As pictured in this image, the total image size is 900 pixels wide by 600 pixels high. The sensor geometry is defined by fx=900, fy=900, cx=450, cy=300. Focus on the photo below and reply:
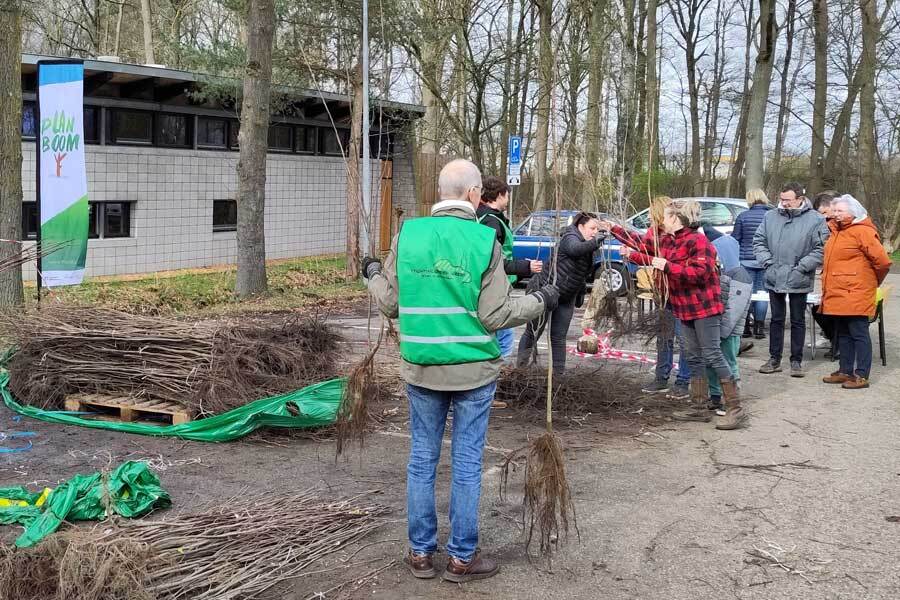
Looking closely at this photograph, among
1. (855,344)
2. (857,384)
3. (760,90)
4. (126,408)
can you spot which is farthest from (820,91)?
(126,408)

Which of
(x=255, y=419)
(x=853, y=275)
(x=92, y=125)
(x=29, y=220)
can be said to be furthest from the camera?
(x=92, y=125)

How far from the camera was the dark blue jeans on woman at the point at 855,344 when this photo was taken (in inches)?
335

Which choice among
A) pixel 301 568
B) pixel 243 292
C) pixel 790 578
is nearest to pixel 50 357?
pixel 301 568

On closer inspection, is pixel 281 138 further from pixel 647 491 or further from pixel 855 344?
pixel 647 491

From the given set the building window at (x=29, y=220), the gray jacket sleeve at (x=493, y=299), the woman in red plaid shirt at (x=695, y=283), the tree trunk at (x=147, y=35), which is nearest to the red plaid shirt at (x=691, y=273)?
the woman in red plaid shirt at (x=695, y=283)

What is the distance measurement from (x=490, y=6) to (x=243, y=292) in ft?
39.7

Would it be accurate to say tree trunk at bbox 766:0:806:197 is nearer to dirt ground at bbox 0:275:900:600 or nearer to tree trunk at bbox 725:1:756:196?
tree trunk at bbox 725:1:756:196

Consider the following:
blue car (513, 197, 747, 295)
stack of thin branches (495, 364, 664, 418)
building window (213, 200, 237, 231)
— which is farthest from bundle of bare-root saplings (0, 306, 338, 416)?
building window (213, 200, 237, 231)

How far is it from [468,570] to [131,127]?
51.9 feet

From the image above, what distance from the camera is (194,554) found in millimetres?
4102

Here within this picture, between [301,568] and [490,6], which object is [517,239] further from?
[301,568]

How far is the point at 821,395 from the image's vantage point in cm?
837

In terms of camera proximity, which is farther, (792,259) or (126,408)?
(792,259)

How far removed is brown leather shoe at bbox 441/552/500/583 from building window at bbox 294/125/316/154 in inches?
753
